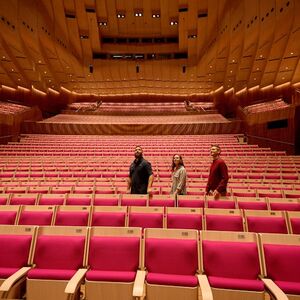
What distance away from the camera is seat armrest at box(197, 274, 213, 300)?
1.32m

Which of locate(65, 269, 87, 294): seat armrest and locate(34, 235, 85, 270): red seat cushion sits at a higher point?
locate(34, 235, 85, 270): red seat cushion

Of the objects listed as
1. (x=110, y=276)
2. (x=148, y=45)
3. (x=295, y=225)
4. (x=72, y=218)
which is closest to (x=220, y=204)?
(x=295, y=225)

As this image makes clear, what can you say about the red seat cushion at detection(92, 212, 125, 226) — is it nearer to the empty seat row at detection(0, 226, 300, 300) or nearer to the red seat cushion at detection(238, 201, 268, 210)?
the empty seat row at detection(0, 226, 300, 300)

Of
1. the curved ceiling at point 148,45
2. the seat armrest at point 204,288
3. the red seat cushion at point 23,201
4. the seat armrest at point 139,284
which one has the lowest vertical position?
the seat armrest at point 139,284

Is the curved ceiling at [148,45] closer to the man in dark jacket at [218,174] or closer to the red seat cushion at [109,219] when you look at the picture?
the man in dark jacket at [218,174]

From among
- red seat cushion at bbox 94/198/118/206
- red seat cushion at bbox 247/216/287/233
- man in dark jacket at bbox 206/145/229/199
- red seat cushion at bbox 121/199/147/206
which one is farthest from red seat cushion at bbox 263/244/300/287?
red seat cushion at bbox 94/198/118/206

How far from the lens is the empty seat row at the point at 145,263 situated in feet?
4.92

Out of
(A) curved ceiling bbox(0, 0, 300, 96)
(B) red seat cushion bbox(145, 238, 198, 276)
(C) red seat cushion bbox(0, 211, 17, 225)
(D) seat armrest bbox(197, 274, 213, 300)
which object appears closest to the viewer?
(D) seat armrest bbox(197, 274, 213, 300)

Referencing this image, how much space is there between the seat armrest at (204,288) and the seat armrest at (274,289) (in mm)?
310

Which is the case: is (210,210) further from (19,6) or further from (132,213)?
(19,6)

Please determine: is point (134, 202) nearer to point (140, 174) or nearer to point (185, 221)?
point (140, 174)

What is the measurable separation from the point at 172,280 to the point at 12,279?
85 centimetres

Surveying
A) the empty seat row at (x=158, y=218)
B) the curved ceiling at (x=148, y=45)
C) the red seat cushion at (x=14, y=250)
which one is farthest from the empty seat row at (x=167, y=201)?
the curved ceiling at (x=148, y=45)

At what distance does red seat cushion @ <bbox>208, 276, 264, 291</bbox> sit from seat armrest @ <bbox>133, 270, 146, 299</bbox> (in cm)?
37
